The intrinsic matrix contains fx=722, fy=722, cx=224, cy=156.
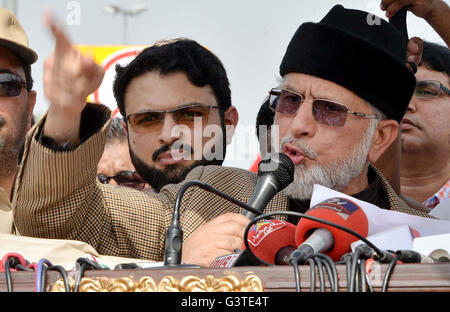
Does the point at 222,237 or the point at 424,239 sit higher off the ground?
the point at 424,239

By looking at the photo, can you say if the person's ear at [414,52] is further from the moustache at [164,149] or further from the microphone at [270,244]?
the microphone at [270,244]

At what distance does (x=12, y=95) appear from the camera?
353 cm

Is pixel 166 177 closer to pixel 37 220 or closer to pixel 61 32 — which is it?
pixel 37 220

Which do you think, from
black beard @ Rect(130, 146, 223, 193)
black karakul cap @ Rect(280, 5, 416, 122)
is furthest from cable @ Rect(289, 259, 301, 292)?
black beard @ Rect(130, 146, 223, 193)

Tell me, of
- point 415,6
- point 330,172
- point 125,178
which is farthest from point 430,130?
point 125,178

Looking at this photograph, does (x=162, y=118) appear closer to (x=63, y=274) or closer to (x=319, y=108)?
(x=319, y=108)

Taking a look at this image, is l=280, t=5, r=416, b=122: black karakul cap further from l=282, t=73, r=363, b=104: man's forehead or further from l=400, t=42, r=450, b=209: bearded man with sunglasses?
l=400, t=42, r=450, b=209: bearded man with sunglasses

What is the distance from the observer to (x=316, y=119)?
319 cm

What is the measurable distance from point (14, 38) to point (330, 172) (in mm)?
1785

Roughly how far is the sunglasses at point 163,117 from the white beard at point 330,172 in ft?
2.78

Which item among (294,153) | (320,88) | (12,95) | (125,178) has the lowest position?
(125,178)

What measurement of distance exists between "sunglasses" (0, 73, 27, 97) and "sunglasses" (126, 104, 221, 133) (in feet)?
2.10
